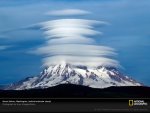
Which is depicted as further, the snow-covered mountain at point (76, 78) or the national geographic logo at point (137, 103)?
the snow-covered mountain at point (76, 78)

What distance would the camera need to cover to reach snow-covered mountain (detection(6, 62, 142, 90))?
12125 millimetres

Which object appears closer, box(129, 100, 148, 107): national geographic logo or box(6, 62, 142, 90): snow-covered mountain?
box(129, 100, 148, 107): national geographic logo

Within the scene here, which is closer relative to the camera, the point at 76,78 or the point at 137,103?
the point at 137,103

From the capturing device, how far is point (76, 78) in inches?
479

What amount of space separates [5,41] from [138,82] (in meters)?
1.62

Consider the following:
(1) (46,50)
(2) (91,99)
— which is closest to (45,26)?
(1) (46,50)

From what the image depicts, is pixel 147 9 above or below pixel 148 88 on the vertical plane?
above

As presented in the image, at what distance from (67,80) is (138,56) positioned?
2.85 feet

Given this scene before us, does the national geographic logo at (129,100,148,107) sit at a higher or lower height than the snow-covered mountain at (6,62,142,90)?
lower

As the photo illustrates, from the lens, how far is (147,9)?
1212 cm

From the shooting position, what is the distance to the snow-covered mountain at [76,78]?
12125 mm

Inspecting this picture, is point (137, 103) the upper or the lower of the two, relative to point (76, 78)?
lower

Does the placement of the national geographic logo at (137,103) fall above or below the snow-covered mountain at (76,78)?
below

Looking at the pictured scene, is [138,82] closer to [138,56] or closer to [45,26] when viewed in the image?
[138,56]
